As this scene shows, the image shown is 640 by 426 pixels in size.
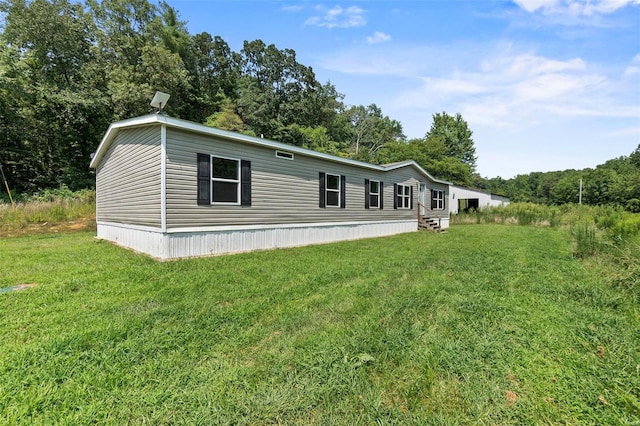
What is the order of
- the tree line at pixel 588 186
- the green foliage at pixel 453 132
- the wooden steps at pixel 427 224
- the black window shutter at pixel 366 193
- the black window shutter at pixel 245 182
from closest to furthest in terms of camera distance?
1. the black window shutter at pixel 245 182
2. the black window shutter at pixel 366 193
3. the wooden steps at pixel 427 224
4. the tree line at pixel 588 186
5. the green foliage at pixel 453 132

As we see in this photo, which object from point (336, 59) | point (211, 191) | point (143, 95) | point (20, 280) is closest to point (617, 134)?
point (336, 59)

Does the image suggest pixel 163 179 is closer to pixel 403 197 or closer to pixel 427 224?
pixel 403 197

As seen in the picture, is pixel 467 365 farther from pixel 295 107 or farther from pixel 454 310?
pixel 295 107

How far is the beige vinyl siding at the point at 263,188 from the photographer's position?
6277 mm

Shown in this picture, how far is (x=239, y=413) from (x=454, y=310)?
272cm

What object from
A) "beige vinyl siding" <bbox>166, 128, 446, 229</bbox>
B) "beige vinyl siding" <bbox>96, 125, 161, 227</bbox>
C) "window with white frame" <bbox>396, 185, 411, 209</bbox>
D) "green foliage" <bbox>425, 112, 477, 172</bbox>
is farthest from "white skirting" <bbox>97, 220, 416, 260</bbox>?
"green foliage" <bbox>425, 112, 477, 172</bbox>

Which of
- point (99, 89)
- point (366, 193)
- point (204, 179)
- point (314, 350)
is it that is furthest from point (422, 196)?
point (99, 89)

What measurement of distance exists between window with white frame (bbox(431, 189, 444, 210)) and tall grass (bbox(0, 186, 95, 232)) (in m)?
17.6

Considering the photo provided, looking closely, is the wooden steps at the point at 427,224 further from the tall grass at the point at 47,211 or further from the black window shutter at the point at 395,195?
the tall grass at the point at 47,211

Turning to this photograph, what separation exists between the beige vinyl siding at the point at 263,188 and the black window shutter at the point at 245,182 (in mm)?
134

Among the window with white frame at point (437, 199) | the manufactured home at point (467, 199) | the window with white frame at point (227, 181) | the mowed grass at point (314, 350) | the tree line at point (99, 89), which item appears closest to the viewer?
the mowed grass at point (314, 350)

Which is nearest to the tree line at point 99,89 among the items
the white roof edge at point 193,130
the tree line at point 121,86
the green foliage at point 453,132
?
the tree line at point 121,86

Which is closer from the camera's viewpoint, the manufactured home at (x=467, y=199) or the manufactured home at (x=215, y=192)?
the manufactured home at (x=215, y=192)

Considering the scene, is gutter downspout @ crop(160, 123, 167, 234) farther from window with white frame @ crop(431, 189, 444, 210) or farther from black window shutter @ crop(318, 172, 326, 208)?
window with white frame @ crop(431, 189, 444, 210)
